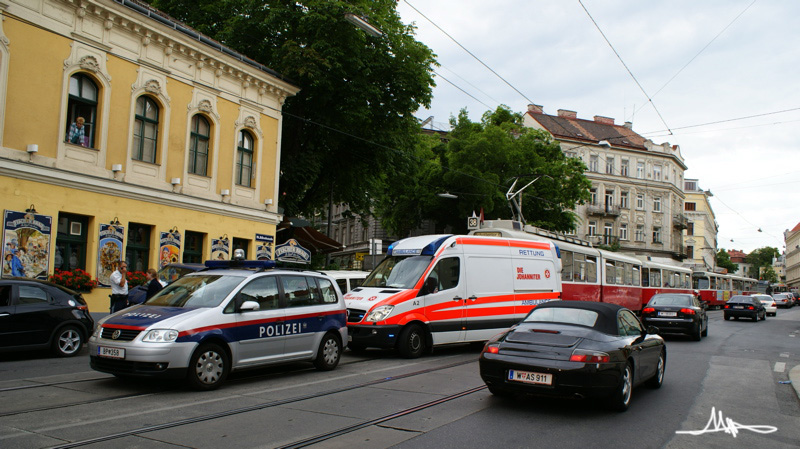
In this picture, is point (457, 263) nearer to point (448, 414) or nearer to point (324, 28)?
point (448, 414)

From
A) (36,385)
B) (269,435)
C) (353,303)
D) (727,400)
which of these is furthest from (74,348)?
(727,400)

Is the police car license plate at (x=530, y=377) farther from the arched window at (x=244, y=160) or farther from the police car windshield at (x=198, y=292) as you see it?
the arched window at (x=244, y=160)

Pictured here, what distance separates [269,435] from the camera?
6.12 meters

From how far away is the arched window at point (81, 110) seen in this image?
55.6 feet

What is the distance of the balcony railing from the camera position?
6378 cm

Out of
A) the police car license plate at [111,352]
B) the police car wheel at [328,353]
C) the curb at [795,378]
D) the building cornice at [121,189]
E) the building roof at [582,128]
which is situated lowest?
the curb at [795,378]

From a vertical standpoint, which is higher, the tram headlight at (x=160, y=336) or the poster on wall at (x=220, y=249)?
the poster on wall at (x=220, y=249)

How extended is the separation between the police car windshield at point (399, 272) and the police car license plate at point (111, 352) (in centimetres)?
605

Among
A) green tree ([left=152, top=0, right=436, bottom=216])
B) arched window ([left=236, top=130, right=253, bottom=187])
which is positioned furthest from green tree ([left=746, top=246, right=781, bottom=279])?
arched window ([left=236, top=130, right=253, bottom=187])

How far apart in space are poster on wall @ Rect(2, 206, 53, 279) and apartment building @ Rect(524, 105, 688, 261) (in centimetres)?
5189

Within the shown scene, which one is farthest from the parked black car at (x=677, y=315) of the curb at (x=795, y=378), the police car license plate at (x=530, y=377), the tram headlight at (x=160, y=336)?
the tram headlight at (x=160, y=336)

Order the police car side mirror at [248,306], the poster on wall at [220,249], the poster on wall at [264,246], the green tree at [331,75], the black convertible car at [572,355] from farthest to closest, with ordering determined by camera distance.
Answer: the poster on wall at [264,246] → the green tree at [331,75] → the poster on wall at [220,249] → the police car side mirror at [248,306] → the black convertible car at [572,355]

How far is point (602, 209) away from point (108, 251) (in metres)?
55.6

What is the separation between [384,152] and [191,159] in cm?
919
